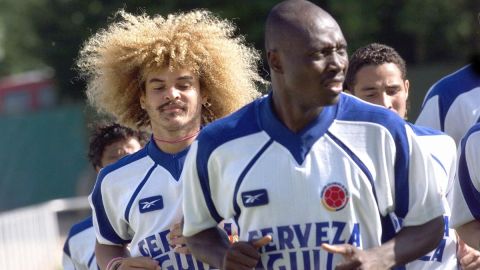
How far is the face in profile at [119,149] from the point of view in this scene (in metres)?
8.23

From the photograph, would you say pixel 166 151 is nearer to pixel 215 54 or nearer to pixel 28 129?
pixel 215 54

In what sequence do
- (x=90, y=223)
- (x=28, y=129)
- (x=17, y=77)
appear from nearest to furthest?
(x=90, y=223) → (x=28, y=129) → (x=17, y=77)

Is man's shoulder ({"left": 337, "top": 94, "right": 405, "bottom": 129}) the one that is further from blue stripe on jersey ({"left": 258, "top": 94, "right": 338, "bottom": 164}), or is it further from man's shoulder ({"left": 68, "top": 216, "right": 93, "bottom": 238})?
man's shoulder ({"left": 68, "top": 216, "right": 93, "bottom": 238})

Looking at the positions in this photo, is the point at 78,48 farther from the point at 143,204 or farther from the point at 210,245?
the point at 210,245

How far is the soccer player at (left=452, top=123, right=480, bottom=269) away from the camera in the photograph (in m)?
6.15

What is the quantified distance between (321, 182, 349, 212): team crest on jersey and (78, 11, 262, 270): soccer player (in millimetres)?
1229

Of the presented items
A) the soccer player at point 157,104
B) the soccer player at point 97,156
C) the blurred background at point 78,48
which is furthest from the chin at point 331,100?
the blurred background at point 78,48

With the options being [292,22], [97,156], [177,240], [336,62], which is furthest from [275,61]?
[97,156]

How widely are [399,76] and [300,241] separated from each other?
218 cm

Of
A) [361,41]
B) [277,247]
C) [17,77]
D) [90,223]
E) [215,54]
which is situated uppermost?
[17,77]

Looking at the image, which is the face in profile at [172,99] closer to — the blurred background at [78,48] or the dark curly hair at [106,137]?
the dark curly hair at [106,137]

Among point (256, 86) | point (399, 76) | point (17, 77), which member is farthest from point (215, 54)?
point (17, 77)

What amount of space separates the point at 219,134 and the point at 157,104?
48.0 inches

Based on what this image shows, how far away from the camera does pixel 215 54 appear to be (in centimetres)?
652
